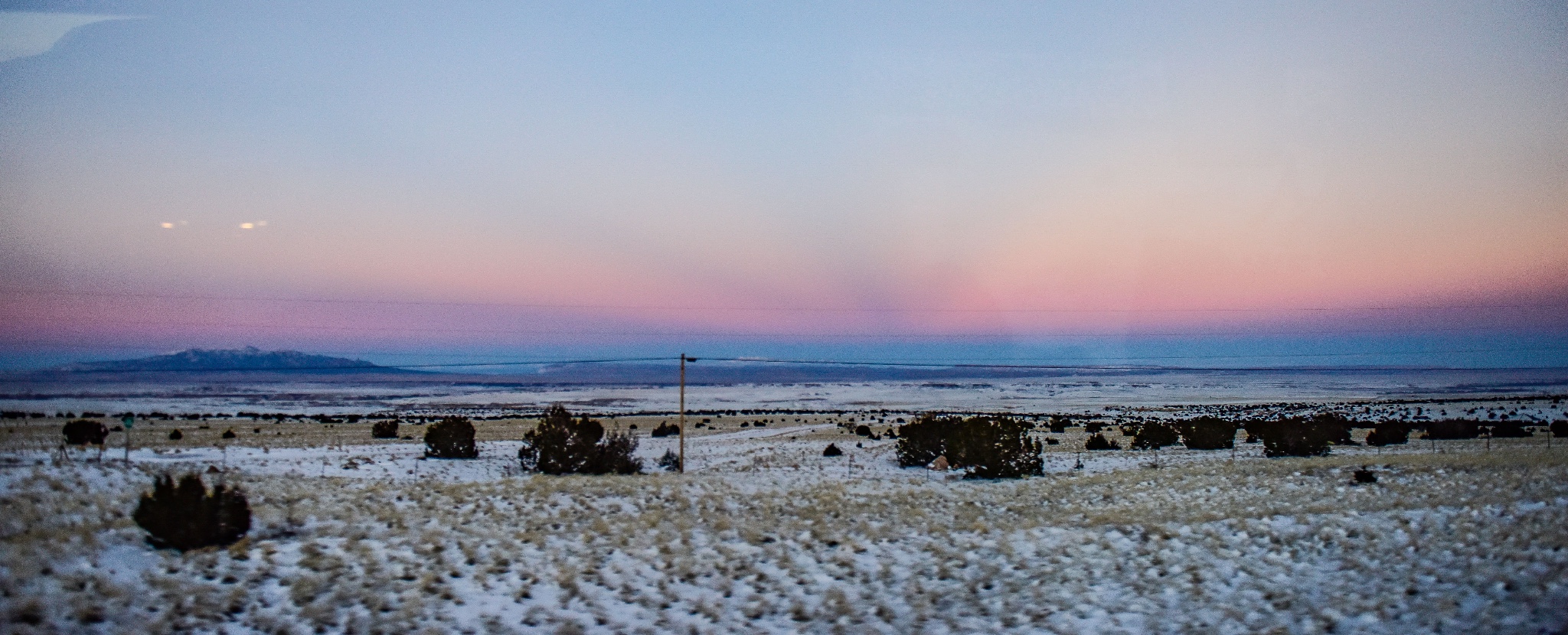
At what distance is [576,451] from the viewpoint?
2466cm

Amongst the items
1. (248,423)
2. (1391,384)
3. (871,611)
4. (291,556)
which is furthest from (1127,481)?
(1391,384)

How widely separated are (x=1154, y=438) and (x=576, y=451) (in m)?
25.0

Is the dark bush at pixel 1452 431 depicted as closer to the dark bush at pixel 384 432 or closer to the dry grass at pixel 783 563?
the dry grass at pixel 783 563

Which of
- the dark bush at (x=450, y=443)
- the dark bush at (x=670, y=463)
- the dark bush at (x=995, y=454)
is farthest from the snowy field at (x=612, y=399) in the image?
the dark bush at (x=995, y=454)

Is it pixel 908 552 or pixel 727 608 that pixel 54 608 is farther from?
pixel 908 552

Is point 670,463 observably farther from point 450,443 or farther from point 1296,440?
point 1296,440

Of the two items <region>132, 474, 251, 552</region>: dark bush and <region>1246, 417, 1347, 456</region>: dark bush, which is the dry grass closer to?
<region>132, 474, 251, 552</region>: dark bush

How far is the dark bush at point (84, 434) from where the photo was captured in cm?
2827

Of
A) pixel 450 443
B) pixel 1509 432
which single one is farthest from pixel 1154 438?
pixel 450 443

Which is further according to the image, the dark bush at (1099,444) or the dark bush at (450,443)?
the dark bush at (1099,444)

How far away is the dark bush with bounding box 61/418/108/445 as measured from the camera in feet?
92.7

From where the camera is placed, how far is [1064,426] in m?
53.8

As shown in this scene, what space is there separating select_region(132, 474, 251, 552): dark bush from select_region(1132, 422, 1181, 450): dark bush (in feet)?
105

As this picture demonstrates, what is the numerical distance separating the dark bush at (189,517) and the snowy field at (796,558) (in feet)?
0.86
